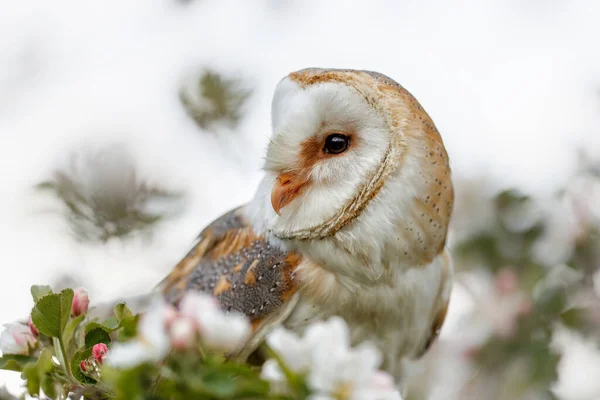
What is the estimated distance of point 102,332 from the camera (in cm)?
62

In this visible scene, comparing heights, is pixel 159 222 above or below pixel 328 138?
below

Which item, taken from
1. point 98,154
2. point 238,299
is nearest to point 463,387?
point 238,299

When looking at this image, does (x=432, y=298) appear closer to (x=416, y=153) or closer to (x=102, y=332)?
(x=416, y=153)

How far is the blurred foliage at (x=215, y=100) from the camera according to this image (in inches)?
49.8

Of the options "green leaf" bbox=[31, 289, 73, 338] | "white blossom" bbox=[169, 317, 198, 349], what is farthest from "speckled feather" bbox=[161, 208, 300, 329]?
"white blossom" bbox=[169, 317, 198, 349]

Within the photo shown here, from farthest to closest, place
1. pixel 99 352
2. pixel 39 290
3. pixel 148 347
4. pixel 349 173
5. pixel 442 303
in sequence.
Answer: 1. pixel 442 303
2. pixel 349 173
3. pixel 39 290
4. pixel 99 352
5. pixel 148 347

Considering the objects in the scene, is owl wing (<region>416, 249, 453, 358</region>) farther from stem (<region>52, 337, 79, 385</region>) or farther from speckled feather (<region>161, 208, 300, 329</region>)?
stem (<region>52, 337, 79, 385</region>)

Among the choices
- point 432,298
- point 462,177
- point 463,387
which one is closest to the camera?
point 432,298

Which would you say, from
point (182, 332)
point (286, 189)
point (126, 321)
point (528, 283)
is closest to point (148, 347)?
point (182, 332)

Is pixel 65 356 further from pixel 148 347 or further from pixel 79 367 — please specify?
pixel 148 347

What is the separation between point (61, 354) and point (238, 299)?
14.7 inches

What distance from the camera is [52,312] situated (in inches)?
24.2

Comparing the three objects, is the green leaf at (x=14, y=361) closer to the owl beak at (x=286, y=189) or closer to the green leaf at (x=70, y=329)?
the green leaf at (x=70, y=329)

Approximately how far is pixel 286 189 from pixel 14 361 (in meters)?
0.41
